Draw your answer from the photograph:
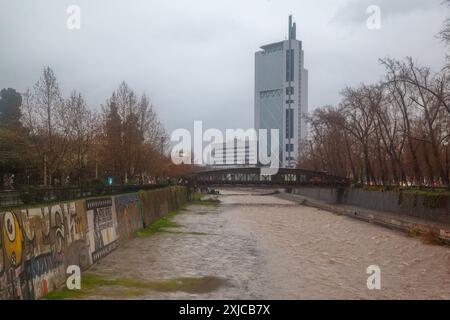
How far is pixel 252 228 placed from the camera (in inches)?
1580

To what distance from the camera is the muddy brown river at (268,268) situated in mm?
15289

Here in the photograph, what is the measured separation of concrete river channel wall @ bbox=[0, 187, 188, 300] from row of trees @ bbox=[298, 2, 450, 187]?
23766mm

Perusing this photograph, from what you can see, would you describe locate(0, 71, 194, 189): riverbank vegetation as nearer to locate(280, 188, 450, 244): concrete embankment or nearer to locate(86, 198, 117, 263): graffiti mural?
locate(86, 198, 117, 263): graffiti mural

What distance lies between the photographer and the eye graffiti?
36.4 feet

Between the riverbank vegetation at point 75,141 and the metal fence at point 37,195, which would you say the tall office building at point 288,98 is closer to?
the riverbank vegetation at point 75,141

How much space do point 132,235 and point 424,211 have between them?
88.5ft

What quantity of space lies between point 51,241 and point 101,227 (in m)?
6.69

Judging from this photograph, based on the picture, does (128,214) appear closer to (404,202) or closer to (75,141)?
(75,141)

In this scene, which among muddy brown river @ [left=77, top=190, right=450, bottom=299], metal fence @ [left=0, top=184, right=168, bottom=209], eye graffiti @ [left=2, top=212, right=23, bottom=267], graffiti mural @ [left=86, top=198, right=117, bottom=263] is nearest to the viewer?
eye graffiti @ [left=2, top=212, right=23, bottom=267]

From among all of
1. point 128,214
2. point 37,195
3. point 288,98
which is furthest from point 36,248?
point 288,98

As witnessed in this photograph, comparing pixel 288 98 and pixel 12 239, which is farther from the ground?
pixel 288 98

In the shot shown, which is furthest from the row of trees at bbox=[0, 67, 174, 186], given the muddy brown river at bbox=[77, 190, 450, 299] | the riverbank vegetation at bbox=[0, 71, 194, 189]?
the muddy brown river at bbox=[77, 190, 450, 299]

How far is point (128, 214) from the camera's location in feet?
90.3

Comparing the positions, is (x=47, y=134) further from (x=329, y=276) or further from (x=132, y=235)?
(x=329, y=276)
